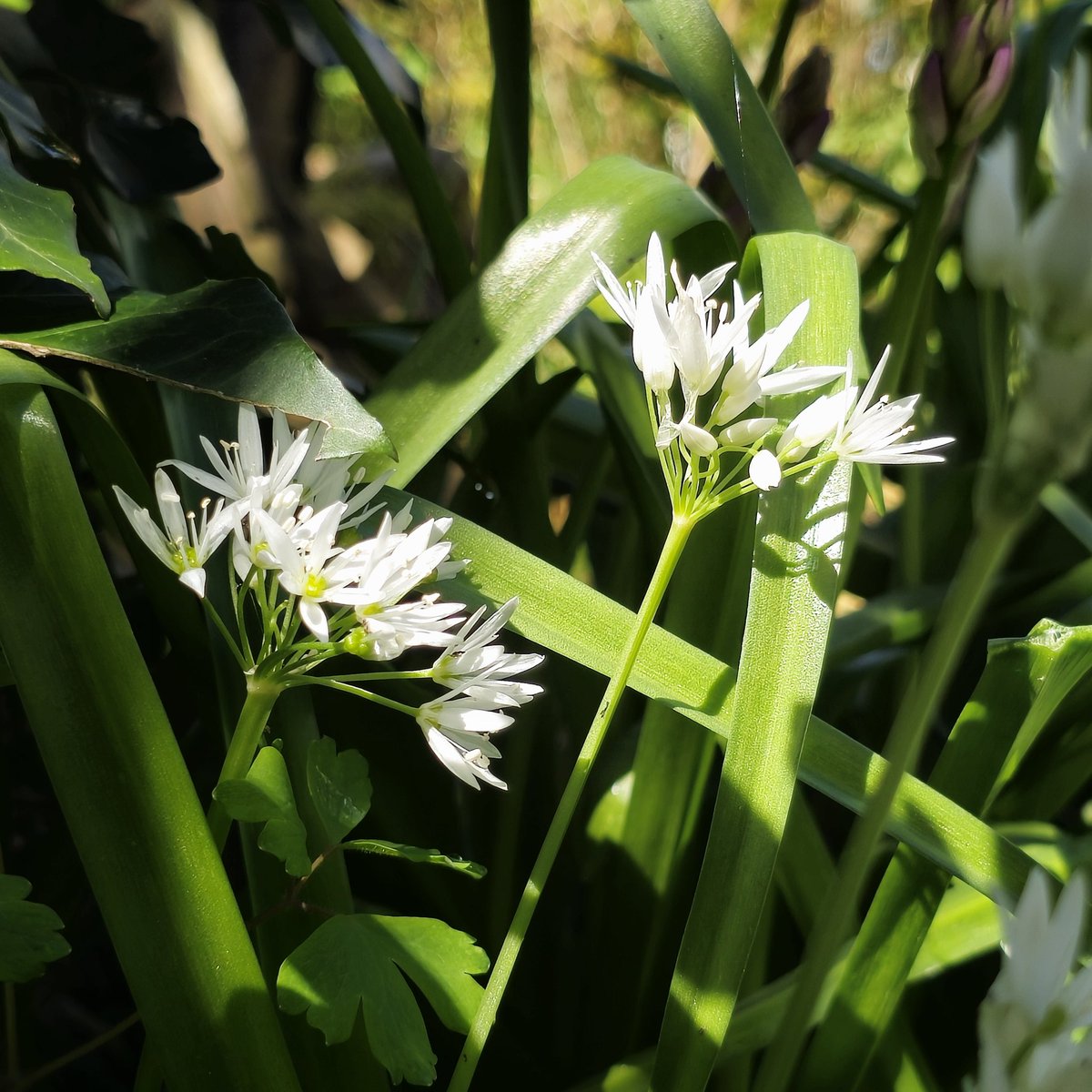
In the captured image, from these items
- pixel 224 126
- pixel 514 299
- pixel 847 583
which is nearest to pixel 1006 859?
pixel 514 299

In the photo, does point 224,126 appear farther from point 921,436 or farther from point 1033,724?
point 1033,724

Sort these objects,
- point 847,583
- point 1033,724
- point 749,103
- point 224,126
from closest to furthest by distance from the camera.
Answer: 1. point 1033,724
2. point 749,103
3. point 847,583
4. point 224,126

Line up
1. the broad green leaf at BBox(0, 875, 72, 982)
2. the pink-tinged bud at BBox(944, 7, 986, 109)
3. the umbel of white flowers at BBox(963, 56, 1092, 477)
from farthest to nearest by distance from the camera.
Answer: the pink-tinged bud at BBox(944, 7, 986, 109)
the broad green leaf at BBox(0, 875, 72, 982)
the umbel of white flowers at BBox(963, 56, 1092, 477)

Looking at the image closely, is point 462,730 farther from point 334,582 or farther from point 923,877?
point 923,877

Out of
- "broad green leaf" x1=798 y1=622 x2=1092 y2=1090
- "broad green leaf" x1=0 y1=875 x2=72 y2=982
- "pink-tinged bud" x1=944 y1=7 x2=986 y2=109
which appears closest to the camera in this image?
"broad green leaf" x1=0 y1=875 x2=72 y2=982

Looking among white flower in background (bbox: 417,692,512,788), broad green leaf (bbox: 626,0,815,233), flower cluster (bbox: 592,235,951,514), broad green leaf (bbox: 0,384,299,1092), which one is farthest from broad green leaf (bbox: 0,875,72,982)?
broad green leaf (bbox: 626,0,815,233)

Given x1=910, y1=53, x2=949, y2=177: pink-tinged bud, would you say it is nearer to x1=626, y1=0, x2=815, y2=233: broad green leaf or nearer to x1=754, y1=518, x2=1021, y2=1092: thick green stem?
x1=626, y1=0, x2=815, y2=233: broad green leaf

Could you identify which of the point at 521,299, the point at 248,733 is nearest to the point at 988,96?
the point at 521,299
